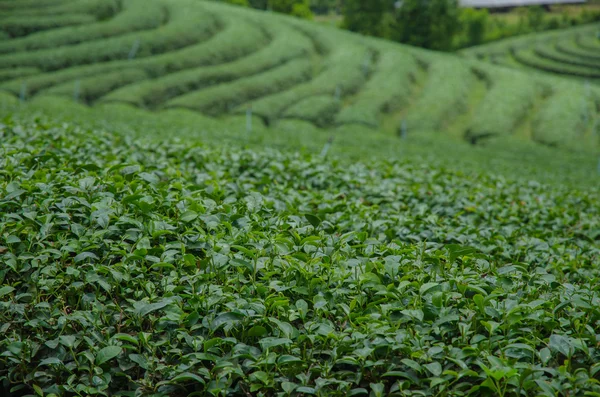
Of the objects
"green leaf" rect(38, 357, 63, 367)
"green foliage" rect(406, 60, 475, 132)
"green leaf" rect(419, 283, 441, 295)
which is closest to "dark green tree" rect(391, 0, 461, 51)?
"green foliage" rect(406, 60, 475, 132)

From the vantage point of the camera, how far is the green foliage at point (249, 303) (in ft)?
8.87

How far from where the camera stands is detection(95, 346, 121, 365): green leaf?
2709mm

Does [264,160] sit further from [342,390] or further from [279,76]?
[279,76]

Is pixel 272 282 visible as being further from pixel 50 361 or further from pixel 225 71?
pixel 225 71

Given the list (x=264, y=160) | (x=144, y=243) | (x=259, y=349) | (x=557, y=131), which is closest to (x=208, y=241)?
(x=144, y=243)

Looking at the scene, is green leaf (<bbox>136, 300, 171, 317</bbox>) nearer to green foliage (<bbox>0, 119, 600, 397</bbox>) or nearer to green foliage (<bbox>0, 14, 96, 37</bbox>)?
green foliage (<bbox>0, 119, 600, 397</bbox>)

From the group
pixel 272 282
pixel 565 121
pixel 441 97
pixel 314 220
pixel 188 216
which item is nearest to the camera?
pixel 272 282

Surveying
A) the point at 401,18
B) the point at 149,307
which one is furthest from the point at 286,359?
the point at 401,18

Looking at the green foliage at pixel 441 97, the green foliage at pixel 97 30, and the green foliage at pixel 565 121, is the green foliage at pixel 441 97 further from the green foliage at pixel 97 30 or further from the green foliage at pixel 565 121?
the green foliage at pixel 97 30

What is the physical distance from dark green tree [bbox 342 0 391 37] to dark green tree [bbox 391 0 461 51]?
64.0 inches

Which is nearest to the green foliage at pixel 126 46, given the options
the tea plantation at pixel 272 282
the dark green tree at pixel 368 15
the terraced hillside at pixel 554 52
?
the dark green tree at pixel 368 15

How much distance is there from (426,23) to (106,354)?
4634 cm

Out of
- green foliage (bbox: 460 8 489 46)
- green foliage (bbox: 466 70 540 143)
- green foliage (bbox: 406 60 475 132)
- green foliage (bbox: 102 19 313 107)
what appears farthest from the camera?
green foliage (bbox: 460 8 489 46)

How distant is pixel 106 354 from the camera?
8.97 feet
